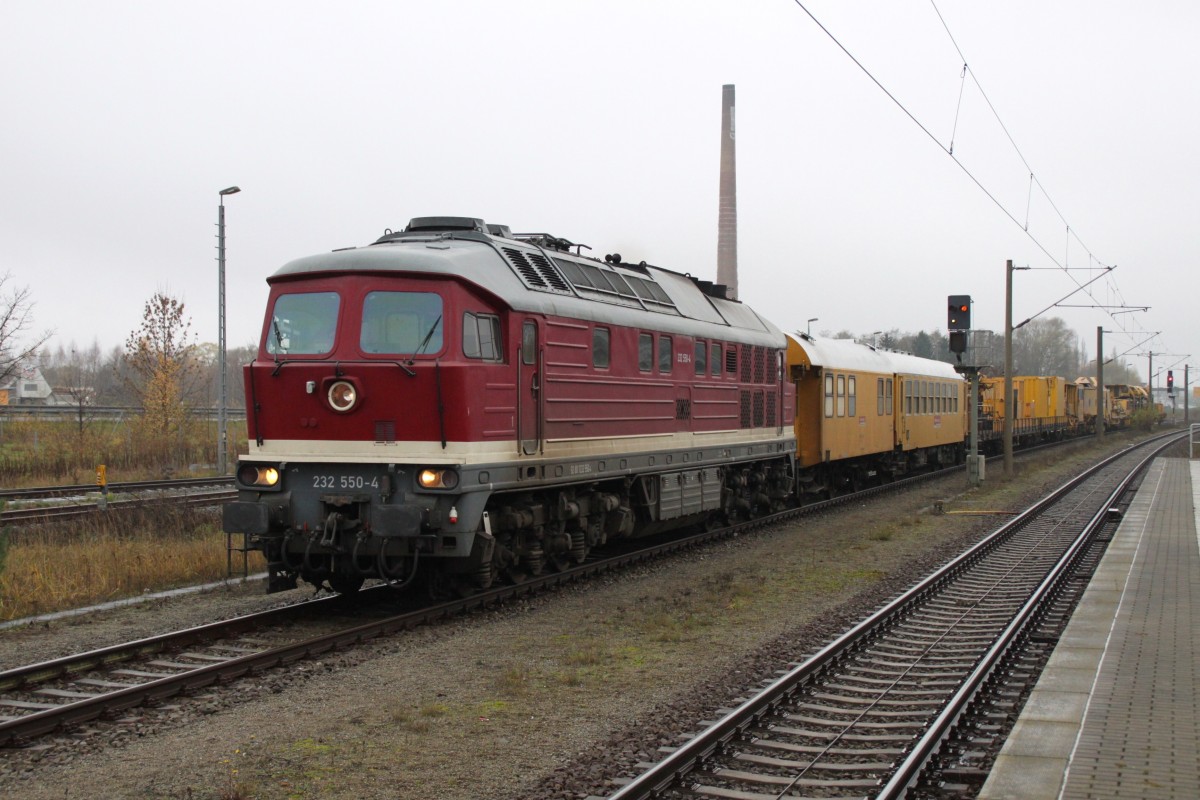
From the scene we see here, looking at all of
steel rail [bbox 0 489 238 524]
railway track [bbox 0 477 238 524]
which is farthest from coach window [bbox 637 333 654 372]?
railway track [bbox 0 477 238 524]

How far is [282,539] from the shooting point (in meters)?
10.9

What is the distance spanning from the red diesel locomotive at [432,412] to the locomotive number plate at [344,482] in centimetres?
1

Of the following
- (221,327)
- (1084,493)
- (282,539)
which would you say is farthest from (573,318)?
(1084,493)

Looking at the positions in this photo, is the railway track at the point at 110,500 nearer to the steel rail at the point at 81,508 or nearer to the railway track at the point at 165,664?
the steel rail at the point at 81,508

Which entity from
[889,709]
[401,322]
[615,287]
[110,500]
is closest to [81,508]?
[110,500]

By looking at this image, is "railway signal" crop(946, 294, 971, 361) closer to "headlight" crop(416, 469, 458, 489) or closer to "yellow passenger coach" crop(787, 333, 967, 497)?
"yellow passenger coach" crop(787, 333, 967, 497)

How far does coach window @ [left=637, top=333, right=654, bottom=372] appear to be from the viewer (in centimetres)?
1427

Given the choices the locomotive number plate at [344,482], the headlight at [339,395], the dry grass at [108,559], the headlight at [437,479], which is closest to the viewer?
the headlight at [437,479]

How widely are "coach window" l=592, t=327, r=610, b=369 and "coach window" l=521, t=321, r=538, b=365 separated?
1387 millimetres

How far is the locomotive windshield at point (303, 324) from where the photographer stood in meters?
10.8

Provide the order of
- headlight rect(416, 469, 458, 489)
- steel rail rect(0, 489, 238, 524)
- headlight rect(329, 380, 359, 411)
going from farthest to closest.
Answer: steel rail rect(0, 489, 238, 524)
headlight rect(329, 380, 359, 411)
headlight rect(416, 469, 458, 489)

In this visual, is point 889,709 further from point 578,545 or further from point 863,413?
point 863,413

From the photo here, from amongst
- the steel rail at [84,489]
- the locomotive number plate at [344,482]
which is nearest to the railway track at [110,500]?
the steel rail at [84,489]

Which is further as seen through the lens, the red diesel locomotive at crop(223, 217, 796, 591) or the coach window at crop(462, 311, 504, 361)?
the coach window at crop(462, 311, 504, 361)
